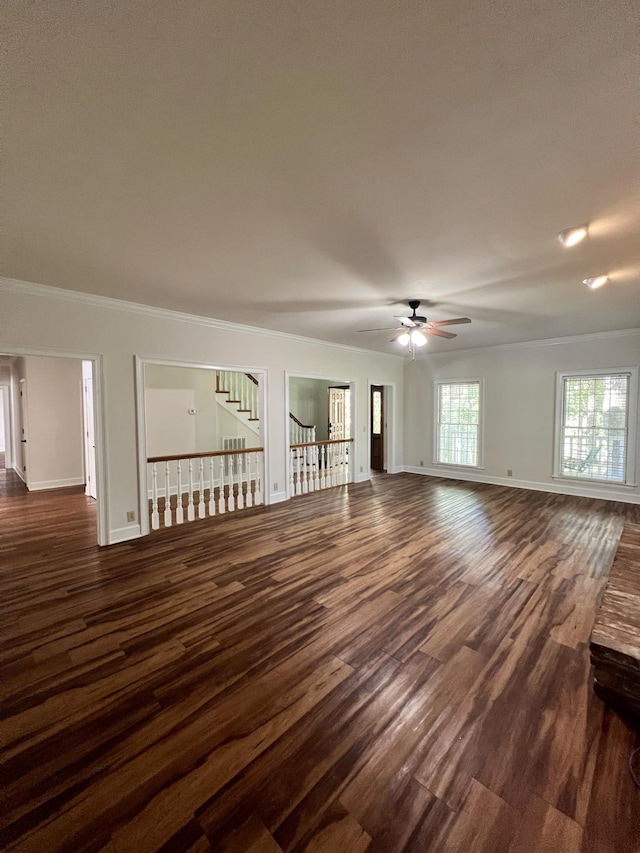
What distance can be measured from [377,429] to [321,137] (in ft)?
24.1

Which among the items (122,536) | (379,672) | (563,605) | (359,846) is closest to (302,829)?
(359,846)

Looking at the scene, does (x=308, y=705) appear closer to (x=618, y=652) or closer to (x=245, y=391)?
(x=618, y=652)

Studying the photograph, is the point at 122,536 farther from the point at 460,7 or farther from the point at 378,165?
the point at 460,7

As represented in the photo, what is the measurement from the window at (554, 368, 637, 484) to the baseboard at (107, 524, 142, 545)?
666 centimetres

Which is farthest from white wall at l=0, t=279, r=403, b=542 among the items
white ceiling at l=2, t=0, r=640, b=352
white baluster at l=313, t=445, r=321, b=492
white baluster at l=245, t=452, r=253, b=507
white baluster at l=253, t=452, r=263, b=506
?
white baluster at l=313, t=445, r=321, b=492

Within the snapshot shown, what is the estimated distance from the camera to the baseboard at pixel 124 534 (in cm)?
382

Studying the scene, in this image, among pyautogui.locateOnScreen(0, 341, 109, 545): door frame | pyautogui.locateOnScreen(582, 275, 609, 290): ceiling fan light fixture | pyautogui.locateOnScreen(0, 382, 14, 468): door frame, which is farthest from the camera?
pyautogui.locateOnScreen(0, 382, 14, 468): door frame

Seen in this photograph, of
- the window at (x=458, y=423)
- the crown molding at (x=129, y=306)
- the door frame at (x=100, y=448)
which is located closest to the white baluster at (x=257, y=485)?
the crown molding at (x=129, y=306)

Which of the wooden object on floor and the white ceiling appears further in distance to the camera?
the wooden object on floor

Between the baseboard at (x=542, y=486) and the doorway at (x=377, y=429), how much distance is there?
0.94 meters

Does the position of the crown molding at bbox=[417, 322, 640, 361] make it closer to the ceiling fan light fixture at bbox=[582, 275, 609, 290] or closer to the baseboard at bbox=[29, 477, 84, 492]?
the ceiling fan light fixture at bbox=[582, 275, 609, 290]

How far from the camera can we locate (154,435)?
245 inches

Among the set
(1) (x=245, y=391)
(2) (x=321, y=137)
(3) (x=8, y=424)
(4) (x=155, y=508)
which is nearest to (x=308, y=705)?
(2) (x=321, y=137)

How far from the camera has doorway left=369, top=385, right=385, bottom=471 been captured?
8274 millimetres
